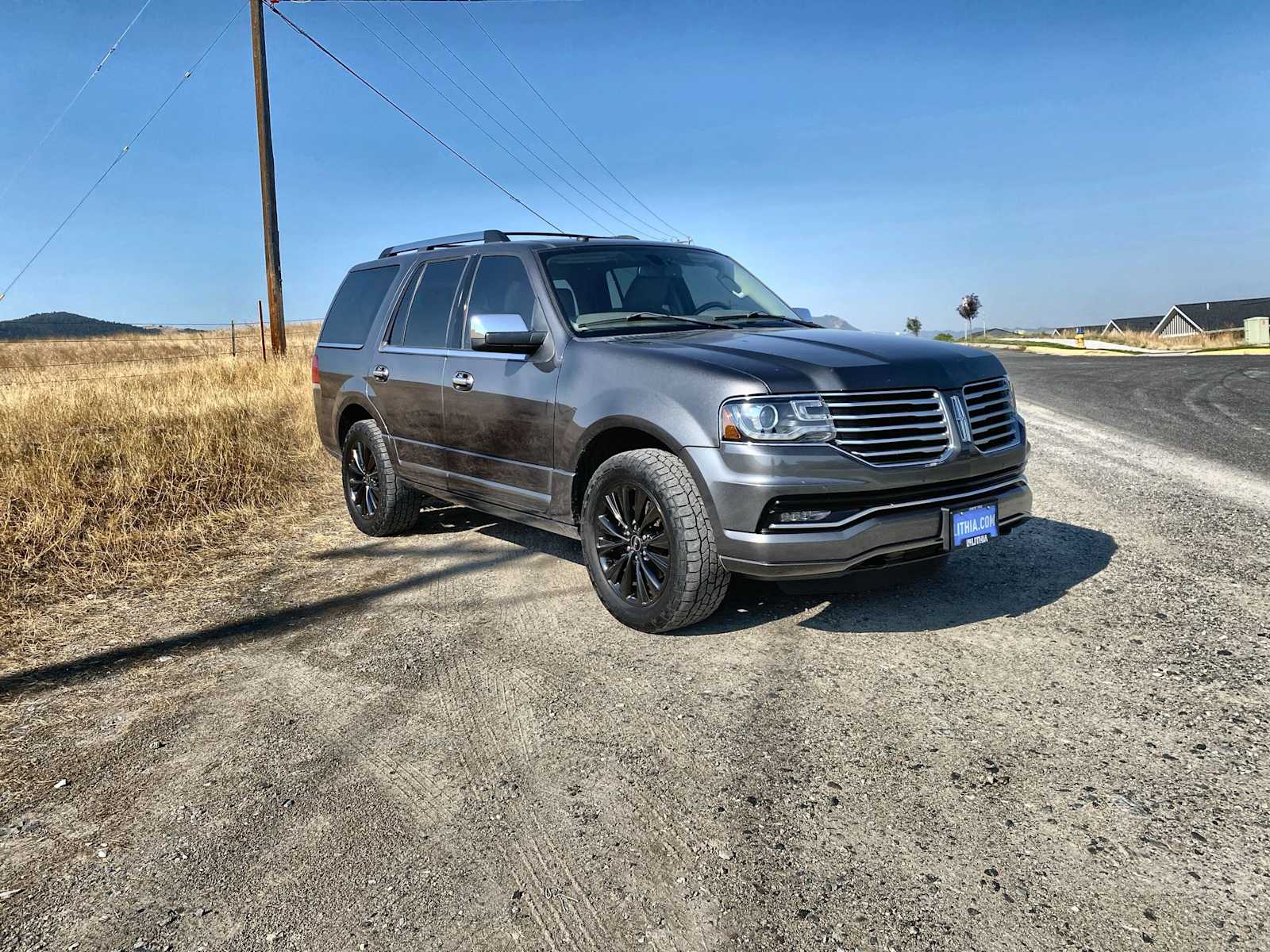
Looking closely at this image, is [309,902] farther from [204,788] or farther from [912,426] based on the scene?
[912,426]

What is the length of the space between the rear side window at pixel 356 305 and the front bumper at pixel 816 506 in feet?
11.7

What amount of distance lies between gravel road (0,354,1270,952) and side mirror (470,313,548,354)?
1424 millimetres

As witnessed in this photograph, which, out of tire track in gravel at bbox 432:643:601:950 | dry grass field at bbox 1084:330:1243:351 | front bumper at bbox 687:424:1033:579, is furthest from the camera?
dry grass field at bbox 1084:330:1243:351

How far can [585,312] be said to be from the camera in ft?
16.1

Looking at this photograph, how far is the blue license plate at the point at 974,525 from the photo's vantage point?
394 centimetres

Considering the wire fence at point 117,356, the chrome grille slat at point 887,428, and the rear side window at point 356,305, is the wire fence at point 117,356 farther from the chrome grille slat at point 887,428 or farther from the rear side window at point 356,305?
the chrome grille slat at point 887,428

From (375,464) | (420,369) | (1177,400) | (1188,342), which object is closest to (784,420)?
(420,369)

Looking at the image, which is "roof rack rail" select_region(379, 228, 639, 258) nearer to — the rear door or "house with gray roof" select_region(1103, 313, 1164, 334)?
the rear door

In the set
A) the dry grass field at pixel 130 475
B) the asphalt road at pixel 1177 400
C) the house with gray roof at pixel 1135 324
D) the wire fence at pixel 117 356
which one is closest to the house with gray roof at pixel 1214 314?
the house with gray roof at pixel 1135 324

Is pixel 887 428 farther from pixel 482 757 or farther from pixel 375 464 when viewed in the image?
pixel 375 464

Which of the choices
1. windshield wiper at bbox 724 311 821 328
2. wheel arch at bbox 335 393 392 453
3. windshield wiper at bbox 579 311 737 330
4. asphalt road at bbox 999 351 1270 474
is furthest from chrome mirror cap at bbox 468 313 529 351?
asphalt road at bbox 999 351 1270 474

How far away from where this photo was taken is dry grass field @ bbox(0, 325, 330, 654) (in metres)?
5.72

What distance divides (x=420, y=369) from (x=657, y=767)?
3.57m

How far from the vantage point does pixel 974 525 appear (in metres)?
4.02
